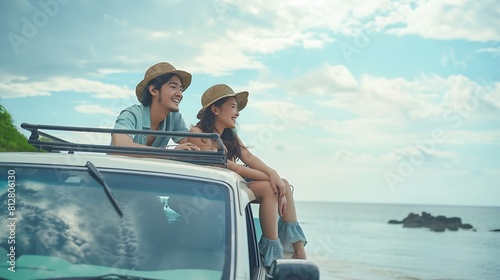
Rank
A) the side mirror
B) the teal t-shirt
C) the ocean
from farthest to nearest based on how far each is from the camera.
A: the ocean < the teal t-shirt < the side mirror

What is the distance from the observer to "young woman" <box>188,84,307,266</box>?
5070 millimetres

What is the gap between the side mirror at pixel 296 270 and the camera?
10.6ft

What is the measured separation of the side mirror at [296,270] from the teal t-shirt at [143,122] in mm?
2582

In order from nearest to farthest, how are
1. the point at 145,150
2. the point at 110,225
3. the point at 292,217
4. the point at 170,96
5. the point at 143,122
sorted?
the point at 110,225 < the point at 145,150 < the point at 292,217 < the point at 143,122 < the point at 170,96

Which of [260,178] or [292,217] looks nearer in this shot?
[260,178]

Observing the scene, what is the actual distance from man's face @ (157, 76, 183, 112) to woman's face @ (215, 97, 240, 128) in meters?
0.35

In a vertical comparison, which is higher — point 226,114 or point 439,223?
point 439,223

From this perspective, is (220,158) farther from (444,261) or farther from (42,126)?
(444,261)

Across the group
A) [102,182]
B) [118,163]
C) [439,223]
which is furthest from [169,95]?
[439,223]

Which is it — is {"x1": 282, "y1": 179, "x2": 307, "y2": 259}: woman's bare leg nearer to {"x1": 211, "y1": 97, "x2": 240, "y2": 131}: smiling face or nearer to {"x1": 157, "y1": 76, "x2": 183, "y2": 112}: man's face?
{"x1": 211, "y1": 97, "x2": 240, "y2": 131}: smiling face

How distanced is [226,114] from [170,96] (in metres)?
0.48

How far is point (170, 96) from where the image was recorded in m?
6.23

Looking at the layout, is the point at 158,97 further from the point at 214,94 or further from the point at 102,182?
the point at 102,182

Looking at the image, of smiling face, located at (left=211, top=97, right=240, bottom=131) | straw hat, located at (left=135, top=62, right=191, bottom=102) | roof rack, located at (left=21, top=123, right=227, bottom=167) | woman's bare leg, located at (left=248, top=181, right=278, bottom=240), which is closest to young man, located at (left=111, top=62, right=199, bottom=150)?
straw hat, located at (left=135, top=62, right=191, bottom=102)
